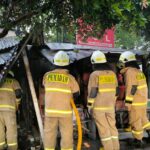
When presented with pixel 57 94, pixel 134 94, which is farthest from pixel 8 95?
A: pixel 134 94

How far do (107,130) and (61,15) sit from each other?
2.61 m

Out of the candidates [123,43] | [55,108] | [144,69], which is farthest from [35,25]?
[123,43]

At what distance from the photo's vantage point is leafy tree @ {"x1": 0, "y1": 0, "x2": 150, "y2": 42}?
7.13m

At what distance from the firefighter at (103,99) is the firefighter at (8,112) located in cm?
162

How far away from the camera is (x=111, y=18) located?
24.5 feet

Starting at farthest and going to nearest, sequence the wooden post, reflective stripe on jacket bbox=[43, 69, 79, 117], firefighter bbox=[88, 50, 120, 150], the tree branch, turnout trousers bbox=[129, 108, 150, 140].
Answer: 1. turnout trousers bbox=[129, 108, 150, 140]
2. the wooden post
3. firefighter bbox=[88, 50, 120, 150]
4. reflective stripe on jacket bbox=[43, 69, 79, 117]
5. the tree branch

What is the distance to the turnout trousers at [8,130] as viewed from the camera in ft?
28.4

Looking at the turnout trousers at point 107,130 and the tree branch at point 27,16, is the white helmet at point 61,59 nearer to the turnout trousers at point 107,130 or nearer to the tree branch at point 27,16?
the tree branch at point 27,16

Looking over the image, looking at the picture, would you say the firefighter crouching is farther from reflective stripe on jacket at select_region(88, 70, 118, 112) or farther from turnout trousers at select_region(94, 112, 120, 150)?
turnout trousers at select_region(94, 112, 120, 150)

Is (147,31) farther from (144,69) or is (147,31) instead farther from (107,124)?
(107,124)

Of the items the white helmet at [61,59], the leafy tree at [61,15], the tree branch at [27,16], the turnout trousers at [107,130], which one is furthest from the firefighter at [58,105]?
the tree branch at [27,16]

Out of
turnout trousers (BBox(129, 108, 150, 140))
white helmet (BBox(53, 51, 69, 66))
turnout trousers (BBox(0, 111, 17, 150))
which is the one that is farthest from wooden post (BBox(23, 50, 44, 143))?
turnout trousers (BBox(129, 108, 150, 140))

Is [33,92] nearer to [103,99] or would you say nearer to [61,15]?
[103,99]

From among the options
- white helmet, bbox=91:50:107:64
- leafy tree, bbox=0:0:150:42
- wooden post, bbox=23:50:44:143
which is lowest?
wooden post, bbox=23:50:44:143
